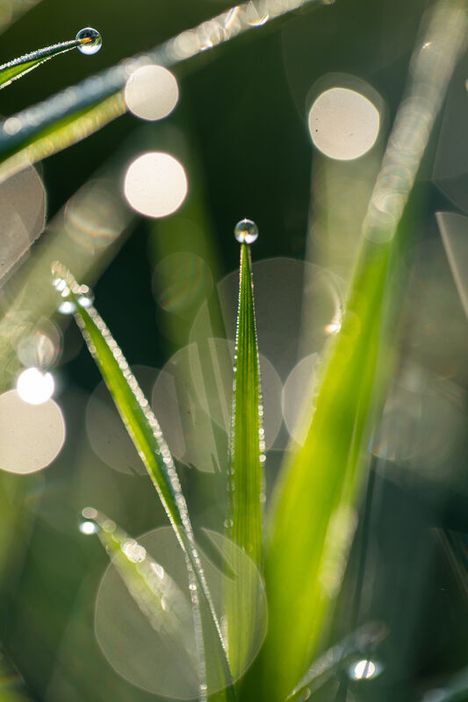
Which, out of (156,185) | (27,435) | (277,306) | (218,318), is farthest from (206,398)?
(277,306)

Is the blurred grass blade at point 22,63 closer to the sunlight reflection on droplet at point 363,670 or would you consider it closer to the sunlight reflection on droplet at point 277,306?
the sunlight reflection on droplet at point 363,670

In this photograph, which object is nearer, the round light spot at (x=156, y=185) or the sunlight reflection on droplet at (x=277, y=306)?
the round light spot at (x=156, y=185)

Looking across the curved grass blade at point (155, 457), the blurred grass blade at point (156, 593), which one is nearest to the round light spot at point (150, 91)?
the curved grass blade at point (155, 457)

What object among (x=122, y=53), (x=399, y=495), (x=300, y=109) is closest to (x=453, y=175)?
(x=300, y=109)

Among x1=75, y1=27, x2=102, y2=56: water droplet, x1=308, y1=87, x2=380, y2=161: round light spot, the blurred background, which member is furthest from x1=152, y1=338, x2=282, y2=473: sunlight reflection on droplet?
x1=308, y1=87, x2=380, y2=161: round light spot

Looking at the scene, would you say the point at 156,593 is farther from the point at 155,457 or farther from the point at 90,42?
the point at 90,42

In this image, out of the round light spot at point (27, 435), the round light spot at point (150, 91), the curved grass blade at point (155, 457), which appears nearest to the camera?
the curved grass blade at point (155, 457)
